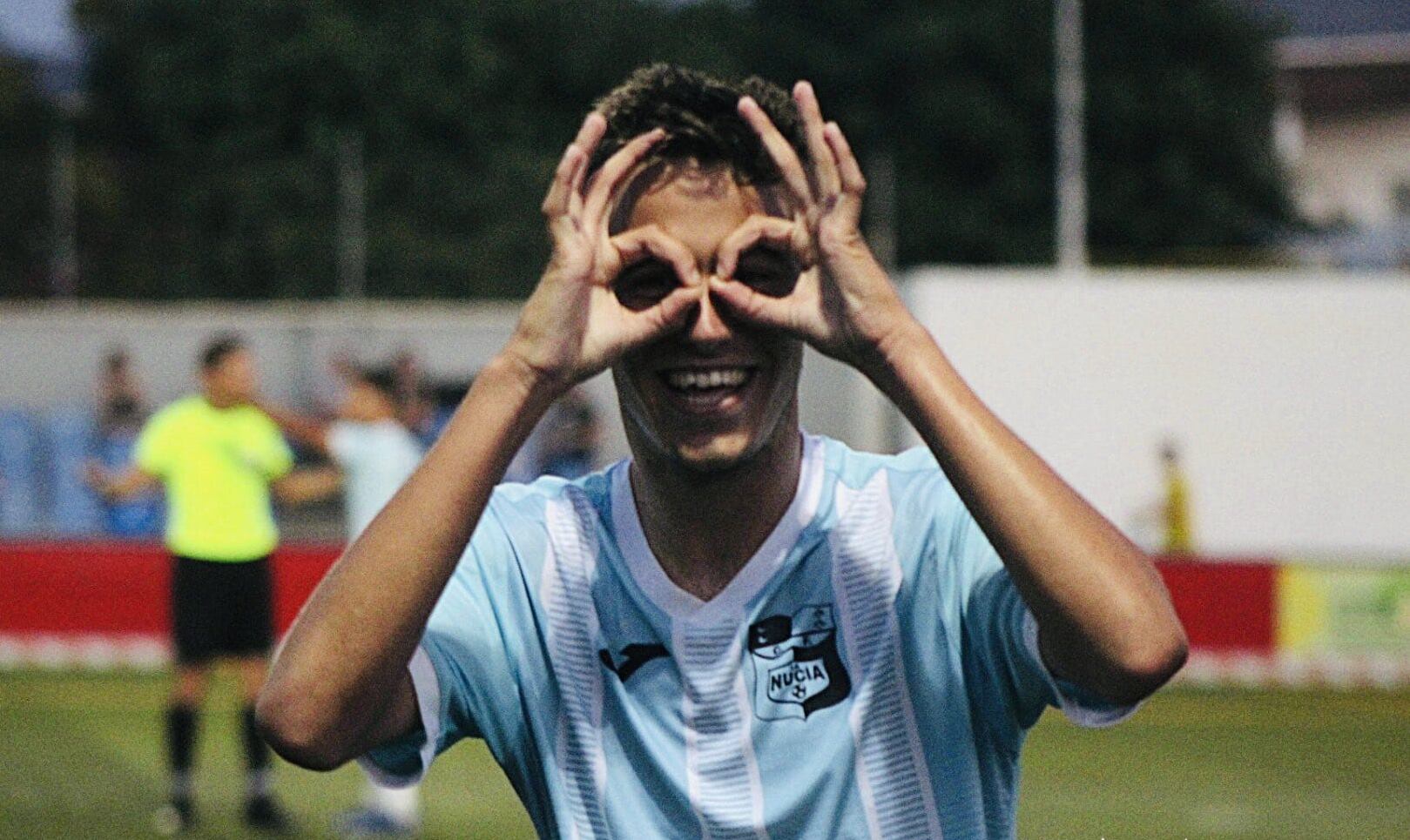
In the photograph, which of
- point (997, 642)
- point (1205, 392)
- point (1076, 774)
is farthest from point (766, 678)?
point (1205, 392)

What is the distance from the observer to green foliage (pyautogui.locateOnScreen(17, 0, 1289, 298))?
42.2 metres

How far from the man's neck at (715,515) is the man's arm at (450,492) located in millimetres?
217

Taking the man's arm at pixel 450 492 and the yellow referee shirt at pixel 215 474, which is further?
the yellow referee shirt at pixel 215 474

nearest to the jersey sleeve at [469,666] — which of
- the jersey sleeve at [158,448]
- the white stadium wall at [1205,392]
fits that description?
the jersey sleeve at [158,448]

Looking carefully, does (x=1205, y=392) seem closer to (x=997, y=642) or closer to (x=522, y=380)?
(x=997, y=642)

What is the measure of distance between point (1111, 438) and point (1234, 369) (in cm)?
145

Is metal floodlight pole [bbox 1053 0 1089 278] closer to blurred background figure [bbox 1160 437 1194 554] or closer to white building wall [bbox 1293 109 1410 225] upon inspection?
blurred background figure [bbox 1160 437 1194 554]

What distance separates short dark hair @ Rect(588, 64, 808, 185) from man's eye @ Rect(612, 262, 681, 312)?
0.49ft

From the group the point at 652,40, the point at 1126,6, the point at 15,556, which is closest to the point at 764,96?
the point at 15,556

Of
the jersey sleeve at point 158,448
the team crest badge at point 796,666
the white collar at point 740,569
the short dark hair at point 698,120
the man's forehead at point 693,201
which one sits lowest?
the jersey sleeve at point 158,448

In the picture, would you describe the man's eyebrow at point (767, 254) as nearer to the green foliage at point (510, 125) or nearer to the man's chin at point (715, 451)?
the man's chin at point (715, 451)

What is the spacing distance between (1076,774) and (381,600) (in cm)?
920

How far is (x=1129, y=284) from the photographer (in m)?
19.6

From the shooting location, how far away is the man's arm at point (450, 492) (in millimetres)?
2520
